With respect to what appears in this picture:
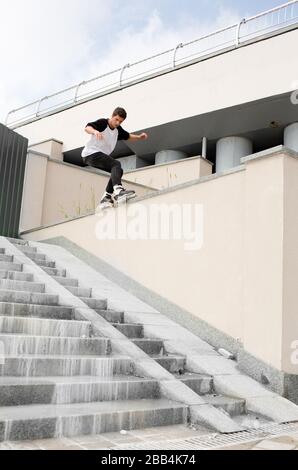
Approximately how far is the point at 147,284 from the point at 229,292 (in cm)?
159

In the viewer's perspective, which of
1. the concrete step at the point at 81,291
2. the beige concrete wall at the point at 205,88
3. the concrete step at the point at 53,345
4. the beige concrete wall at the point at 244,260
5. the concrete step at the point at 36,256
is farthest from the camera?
the beige concrete wall at the point at 205,88

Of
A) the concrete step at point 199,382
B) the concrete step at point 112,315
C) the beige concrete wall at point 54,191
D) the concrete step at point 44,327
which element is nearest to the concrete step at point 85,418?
the concrete step at point 199,382

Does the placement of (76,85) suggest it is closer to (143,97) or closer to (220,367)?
(143,97)

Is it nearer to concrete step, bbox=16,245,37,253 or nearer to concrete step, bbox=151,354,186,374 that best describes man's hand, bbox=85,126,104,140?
concrete step, bbox=16,245,37,253

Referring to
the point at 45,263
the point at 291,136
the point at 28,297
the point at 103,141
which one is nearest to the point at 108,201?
the point at 103,141

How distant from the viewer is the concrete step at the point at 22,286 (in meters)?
5.37

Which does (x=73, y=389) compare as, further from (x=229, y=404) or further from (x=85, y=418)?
(x=229, y=404)

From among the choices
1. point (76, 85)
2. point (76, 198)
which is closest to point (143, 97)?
point (76, 85)

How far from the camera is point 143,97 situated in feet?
53.2

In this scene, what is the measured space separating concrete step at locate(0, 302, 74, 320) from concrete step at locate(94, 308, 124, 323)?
497mm

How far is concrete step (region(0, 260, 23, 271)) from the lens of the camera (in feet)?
20.2

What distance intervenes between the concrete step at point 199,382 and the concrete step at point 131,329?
0.92m

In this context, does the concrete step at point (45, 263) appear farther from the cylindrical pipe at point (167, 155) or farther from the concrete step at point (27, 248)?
the cylindrical pipe at point (167, 155)

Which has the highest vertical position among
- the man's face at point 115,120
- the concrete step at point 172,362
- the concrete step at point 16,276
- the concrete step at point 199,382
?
the man's face at point 115,120
